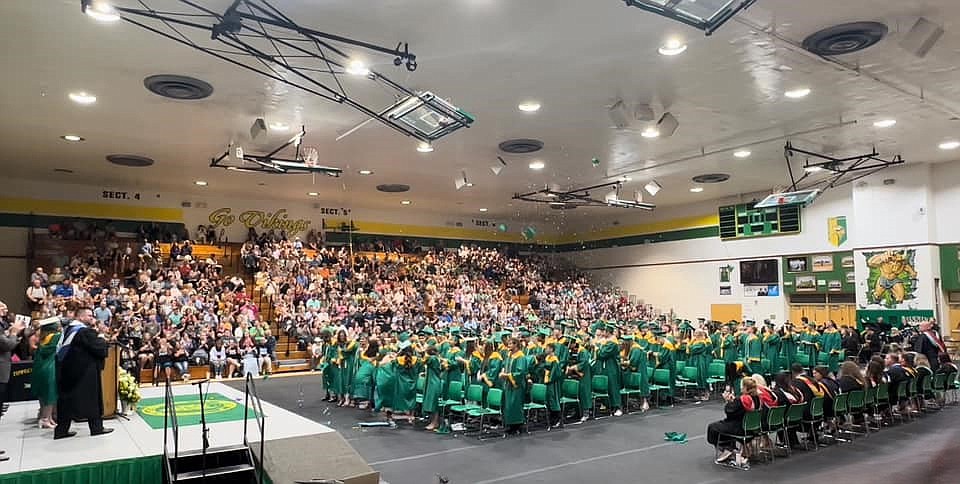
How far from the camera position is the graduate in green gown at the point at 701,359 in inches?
478

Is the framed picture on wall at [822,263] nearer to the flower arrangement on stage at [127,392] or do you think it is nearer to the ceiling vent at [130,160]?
the flower arrangement on stage at [127,392]

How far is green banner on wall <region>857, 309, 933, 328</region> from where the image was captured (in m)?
17.0

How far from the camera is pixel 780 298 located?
21625 mm

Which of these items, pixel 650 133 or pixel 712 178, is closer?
pixel 650 133

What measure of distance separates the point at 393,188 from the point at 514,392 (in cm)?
1201

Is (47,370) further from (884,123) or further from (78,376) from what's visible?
(884,123)

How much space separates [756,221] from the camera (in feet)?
72.9

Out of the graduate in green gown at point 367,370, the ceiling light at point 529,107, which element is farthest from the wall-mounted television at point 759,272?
the graduate in green gown at point 367,370

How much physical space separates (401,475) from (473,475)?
816mm

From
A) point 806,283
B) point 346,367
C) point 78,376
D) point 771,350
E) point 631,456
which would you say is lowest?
point 631,456

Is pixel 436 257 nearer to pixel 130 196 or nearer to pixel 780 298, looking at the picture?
pixel 130 196

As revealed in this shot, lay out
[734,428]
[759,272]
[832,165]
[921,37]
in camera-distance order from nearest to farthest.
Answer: [734,428] < [921,37] < [832,165] < [759,272]

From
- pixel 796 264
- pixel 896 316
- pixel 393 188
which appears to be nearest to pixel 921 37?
pixel 896 316

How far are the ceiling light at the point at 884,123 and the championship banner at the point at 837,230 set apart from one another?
27.8 ft
